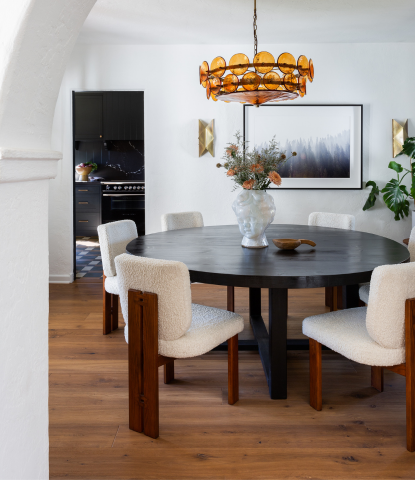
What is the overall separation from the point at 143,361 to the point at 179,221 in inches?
81.3

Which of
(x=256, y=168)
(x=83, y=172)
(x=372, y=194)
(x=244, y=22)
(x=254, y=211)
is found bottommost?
(x=254, y=211)

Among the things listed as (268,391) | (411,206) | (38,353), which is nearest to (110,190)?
(411,206)

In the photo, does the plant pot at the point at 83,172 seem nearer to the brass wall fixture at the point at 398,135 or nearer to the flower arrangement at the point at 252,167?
the brass wall fixture at the point at 398,135

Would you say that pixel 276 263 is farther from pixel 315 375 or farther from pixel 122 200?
pixel 122 200

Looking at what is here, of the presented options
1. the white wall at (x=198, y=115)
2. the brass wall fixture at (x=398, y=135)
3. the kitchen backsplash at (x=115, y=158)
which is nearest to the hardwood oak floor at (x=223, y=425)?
the white wall at (x=198, y=115)

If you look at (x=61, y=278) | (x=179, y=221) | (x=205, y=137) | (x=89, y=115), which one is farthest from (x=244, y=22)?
(x=89, y=115)

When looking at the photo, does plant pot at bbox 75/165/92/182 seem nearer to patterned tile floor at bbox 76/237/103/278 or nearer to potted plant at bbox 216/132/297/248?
patterned tile floor at bbox 76/237/103/278

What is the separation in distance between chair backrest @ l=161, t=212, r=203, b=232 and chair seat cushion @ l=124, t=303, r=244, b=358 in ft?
5.16

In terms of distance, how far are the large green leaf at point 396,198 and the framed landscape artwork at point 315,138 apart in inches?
12.0

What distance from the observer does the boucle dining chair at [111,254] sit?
3.19m

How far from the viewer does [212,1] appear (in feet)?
12.1

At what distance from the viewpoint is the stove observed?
7.45m

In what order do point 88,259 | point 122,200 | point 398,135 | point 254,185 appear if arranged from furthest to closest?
point 122,200 → point 88,259 → point 398,135 → point 254,185

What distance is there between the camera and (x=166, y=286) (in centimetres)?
195
